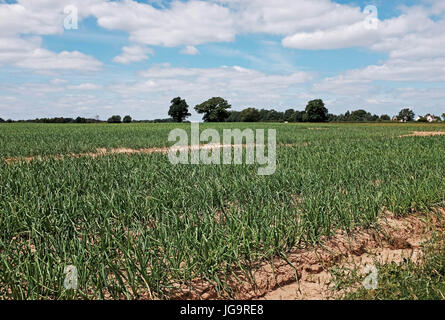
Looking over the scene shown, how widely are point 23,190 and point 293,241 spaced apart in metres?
4.73

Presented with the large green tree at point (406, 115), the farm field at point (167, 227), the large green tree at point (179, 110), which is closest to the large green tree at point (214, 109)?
the large green tree at point (179, 110)

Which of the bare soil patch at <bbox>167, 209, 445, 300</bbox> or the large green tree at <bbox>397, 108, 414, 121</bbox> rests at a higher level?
the large green tree at <bbox>397, 108, 414, 121</bbox>

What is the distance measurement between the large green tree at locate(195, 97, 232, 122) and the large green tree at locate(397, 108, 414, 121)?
7632 cm

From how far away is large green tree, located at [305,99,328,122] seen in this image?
96775 mm

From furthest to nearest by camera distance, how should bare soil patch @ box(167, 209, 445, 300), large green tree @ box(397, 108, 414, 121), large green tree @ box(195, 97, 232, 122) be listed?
large green tree @ box(397, 108, 414, 121)
large green tree @ box(195, 97, 232, 122)
bare soil patch @ box(167, 209, 445, 300)

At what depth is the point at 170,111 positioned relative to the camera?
3841 inches

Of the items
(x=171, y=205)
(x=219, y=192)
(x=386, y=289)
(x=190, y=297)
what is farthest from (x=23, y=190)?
(x=386, y=289)

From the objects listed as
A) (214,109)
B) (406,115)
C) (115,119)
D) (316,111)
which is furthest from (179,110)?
(406,115)

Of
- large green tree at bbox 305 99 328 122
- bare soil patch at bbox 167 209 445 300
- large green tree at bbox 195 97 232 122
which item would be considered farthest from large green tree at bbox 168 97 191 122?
bare soil patch at bbox 167 209 445 300

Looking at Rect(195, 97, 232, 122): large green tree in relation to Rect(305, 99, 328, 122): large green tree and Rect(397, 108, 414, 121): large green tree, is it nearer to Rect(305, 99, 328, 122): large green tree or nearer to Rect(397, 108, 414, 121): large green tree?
Rect(305, 99, 328, 122): large green tree

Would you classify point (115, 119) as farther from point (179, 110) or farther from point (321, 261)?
point (321, 261)

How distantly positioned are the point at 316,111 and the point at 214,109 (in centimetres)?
3181

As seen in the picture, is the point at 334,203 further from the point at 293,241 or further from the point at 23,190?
the point at 23,190

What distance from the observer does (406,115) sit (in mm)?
125688
